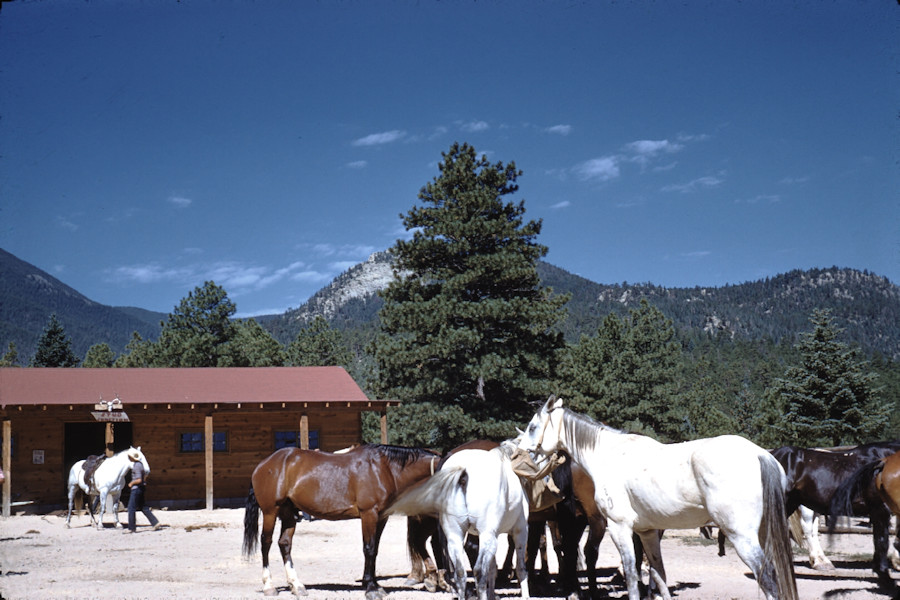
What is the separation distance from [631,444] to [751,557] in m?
1.56

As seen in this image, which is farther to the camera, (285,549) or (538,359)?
(538,359)

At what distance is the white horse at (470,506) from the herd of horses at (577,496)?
11 mm

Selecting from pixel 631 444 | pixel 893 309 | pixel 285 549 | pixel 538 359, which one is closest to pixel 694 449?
pixel 631 444

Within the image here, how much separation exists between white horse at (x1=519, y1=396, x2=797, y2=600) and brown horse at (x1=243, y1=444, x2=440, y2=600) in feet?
6.84

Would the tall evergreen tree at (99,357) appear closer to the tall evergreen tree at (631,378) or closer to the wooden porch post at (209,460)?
the tall evergreen tree at (631,378)

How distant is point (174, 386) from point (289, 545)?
15.6 meters

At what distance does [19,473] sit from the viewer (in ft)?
67.5

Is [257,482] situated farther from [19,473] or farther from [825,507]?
[19,473]

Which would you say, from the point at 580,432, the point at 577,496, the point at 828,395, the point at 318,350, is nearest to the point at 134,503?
the point at 577,496

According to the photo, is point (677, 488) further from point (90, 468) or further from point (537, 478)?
point (90, 468)

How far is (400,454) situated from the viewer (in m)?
9.12

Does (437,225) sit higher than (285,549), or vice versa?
(437,225)

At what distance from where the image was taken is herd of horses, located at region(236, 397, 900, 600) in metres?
6.29

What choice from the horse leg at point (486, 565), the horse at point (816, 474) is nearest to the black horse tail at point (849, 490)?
the horse at point (816, 474)
